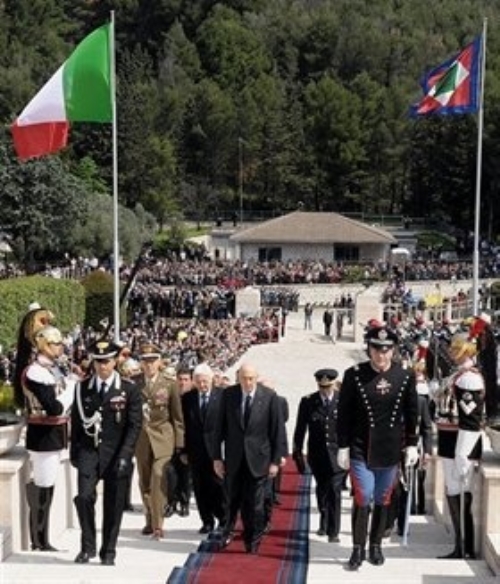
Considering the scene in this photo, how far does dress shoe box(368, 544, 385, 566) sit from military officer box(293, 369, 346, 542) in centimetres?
159

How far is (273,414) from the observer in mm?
8258

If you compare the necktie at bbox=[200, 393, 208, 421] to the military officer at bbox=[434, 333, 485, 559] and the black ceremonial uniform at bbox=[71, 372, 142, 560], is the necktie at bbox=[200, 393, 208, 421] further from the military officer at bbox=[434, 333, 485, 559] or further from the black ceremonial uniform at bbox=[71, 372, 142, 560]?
the military officer at bbox=[434, 333, 485, 559]

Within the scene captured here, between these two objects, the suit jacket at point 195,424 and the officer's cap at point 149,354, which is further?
the officer's cap at point 149,354

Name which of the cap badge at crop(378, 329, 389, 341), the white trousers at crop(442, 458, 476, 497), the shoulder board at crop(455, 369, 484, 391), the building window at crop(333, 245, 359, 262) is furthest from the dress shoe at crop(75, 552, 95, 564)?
the building window at crop(333, 245, 359, 262)

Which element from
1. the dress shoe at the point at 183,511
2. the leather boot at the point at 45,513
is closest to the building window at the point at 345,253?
the dress shoe at the point at 183,511

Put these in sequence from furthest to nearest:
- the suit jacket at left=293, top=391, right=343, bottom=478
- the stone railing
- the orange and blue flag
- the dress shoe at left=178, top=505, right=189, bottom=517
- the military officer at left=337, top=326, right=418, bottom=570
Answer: the orange and blue flag
the dress shoe at left=178, top=505, right=189, bottom=517
the suit jacket at left=293, top=391, right=343, bottom=478
the stone railing
the military officer at left=337, top=326, right=418, bottom=570

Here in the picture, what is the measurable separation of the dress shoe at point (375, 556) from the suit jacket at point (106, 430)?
5.37 ft

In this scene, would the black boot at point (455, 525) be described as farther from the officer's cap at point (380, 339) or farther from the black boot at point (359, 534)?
the officer's cap at point (380, 339)

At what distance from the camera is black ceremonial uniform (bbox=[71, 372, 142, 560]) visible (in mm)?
7785

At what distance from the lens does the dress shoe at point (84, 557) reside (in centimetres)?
767

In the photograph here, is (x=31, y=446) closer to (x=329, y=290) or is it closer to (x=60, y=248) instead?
(x=329, y=290)

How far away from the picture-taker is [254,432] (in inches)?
323

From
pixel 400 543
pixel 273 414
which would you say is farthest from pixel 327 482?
pixel 273 414

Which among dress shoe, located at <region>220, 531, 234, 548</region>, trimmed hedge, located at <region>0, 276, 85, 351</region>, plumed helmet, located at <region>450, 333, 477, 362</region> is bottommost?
trimmed hedge, located at <region>0, 276, 85, 351</region>
